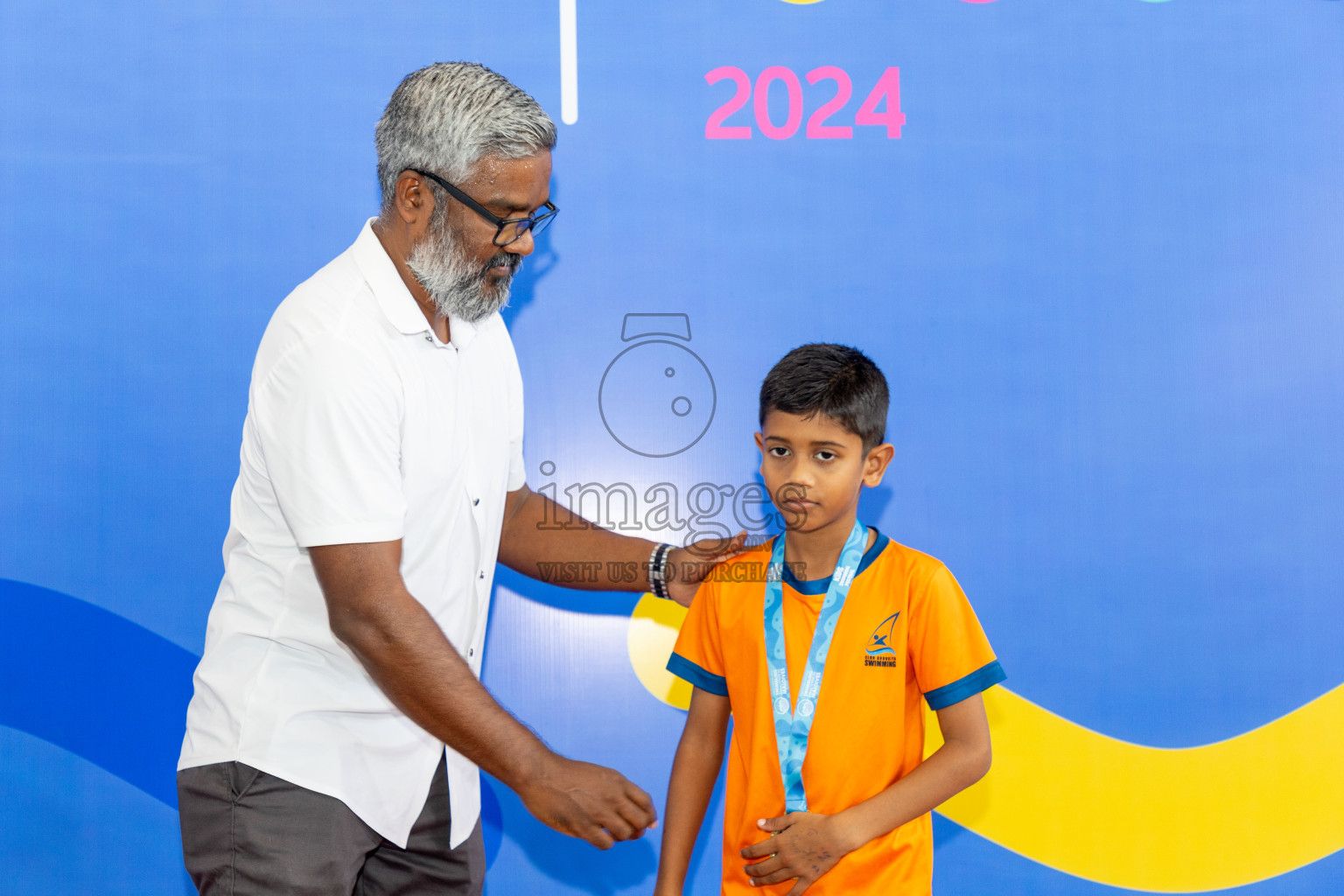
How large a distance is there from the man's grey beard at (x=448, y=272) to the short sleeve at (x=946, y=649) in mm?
893

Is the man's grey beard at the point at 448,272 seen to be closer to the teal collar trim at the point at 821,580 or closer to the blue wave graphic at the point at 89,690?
the teal collar trim at the point at 821,580

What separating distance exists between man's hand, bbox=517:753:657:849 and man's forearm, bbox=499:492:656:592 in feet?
2.21

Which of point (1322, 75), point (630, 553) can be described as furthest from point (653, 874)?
point (1322, 75)

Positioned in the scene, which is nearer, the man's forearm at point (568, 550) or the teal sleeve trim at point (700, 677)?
the teal sleeve trim at point (700, 677)

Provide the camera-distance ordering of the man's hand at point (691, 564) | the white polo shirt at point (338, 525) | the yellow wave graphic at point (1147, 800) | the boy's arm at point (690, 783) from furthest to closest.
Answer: the yellow wave graphic at point (1147, 800), the man's hand at point (691, 564), the boy's arm at point (690, 783), the white polo shirt at point (338, 525)

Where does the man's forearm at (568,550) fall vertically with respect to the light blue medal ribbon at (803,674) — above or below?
above

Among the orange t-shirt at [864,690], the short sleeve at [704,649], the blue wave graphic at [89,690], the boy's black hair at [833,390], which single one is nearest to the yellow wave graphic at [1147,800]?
the short sleeve at [704,649]

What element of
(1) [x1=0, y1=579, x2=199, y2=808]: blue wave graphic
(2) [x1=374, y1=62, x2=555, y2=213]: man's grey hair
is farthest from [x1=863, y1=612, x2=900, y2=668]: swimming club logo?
(1) [x1=0, y1=579, x2=199, y2=808]: blue wave graphic

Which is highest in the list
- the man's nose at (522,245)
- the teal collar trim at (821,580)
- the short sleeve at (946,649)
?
the man's nose at (522,245)

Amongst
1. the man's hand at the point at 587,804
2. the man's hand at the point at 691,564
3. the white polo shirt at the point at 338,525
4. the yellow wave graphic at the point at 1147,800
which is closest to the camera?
the man's hand at the point at 587,804

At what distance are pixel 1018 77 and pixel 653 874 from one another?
209cm

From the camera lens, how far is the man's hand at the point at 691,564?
1.88m

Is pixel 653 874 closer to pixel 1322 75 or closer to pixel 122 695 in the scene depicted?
pixel 122 695

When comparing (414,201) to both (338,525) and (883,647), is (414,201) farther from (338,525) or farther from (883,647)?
(883,647)
